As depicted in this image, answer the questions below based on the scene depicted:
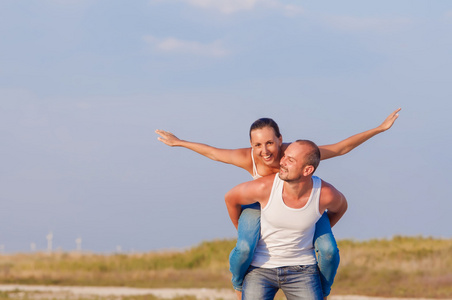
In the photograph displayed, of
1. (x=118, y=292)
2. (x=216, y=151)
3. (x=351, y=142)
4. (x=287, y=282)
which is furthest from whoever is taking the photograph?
(x=118, y=292)

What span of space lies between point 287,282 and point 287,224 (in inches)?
25.2

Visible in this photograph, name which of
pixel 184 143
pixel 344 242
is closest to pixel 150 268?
pixel 344 242

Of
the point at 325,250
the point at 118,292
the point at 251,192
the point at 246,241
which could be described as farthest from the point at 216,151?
the point at 118,292

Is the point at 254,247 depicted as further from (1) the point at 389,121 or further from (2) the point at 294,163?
(1) the point at 389,121

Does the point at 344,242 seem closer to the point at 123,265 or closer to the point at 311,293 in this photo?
the point at 123,265

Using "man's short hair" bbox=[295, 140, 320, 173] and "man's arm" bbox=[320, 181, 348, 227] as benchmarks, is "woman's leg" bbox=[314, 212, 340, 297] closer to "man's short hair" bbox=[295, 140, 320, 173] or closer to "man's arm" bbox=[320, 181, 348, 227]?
"man's arm" bbox=[320, 181, 348, 227]

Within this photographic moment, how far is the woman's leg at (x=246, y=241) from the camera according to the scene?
6.70 metres

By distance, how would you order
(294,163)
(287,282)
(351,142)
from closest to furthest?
(294,163) < (287,282) < (351,142)

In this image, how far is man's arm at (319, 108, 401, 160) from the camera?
728 centimetres

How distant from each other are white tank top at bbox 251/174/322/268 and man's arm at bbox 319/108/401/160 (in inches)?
23.6

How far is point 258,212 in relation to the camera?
6.83 metres

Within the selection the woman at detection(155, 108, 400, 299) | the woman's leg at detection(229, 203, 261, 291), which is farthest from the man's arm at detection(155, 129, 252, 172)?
the woman's leg at detection(229, 203, 261, 291)

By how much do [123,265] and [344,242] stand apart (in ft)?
32.8

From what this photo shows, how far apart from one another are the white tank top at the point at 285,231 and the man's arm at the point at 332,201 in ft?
0.25
